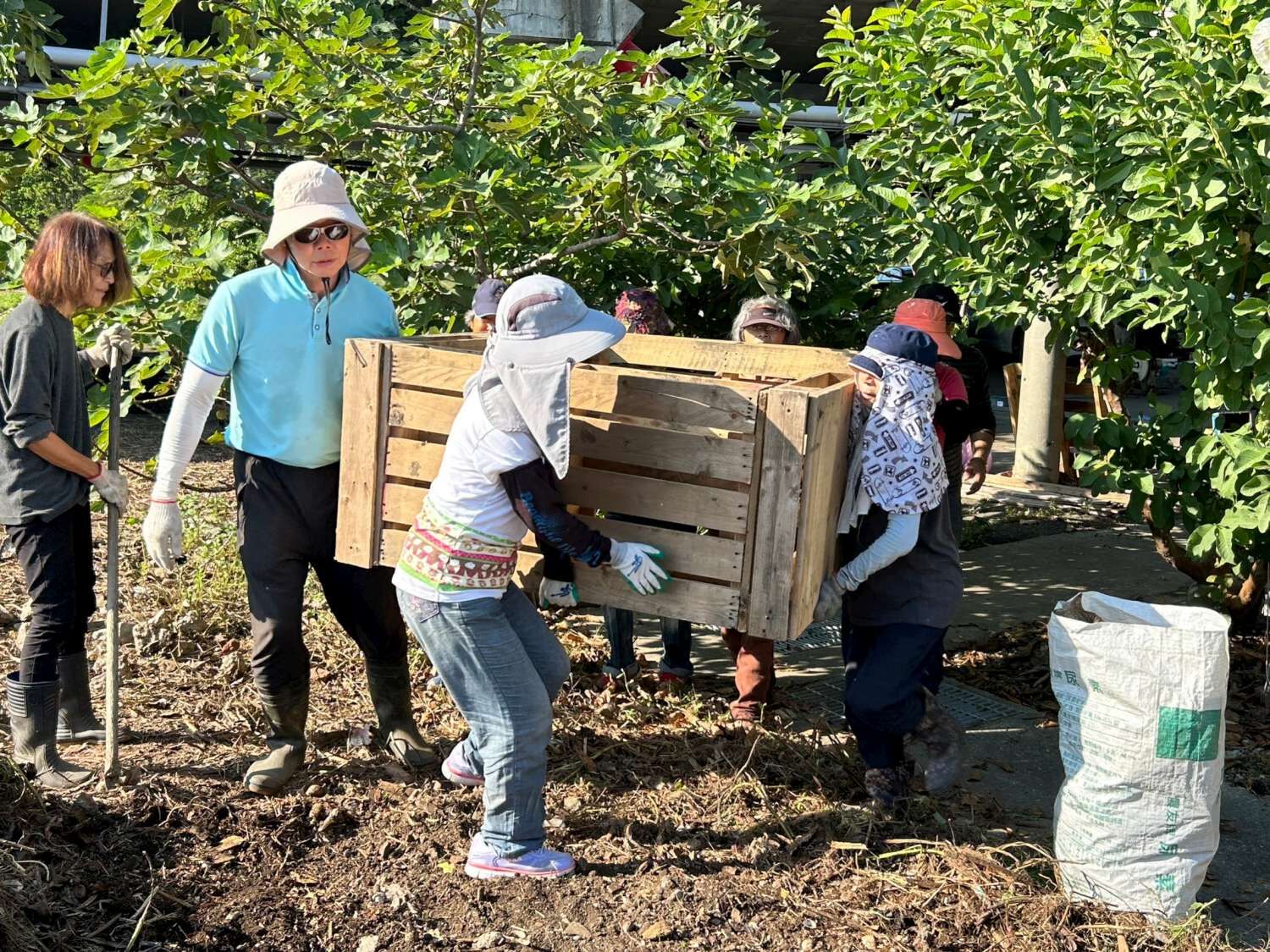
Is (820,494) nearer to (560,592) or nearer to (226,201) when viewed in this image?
(560,592)

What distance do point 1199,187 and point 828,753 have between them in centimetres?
217

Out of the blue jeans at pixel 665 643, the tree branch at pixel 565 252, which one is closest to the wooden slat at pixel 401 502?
the blue jeans at pixel 665 643

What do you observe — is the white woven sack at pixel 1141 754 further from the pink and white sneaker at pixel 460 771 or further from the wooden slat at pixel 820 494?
the pink and white sneaker at pixel 460 771

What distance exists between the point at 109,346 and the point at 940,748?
294cm

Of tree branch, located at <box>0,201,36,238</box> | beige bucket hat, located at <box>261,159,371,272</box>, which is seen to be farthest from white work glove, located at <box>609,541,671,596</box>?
tree branch, located at <box>0,201,36,238</box>

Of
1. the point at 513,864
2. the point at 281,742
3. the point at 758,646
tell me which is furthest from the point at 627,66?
the point at 513,864

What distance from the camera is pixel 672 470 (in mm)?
3283

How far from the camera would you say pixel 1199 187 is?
3938 mm

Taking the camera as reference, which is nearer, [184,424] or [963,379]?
[184,424]

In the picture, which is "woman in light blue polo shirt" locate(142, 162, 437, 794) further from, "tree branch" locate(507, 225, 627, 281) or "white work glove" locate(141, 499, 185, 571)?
"tree branch" locate(507, 225, 627, 281)

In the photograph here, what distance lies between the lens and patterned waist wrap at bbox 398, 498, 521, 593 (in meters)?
3.21

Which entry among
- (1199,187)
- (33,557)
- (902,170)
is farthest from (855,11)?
(33,557)

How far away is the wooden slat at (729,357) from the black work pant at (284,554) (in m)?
1.09

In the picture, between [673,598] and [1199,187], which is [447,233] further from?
[1199,187]
